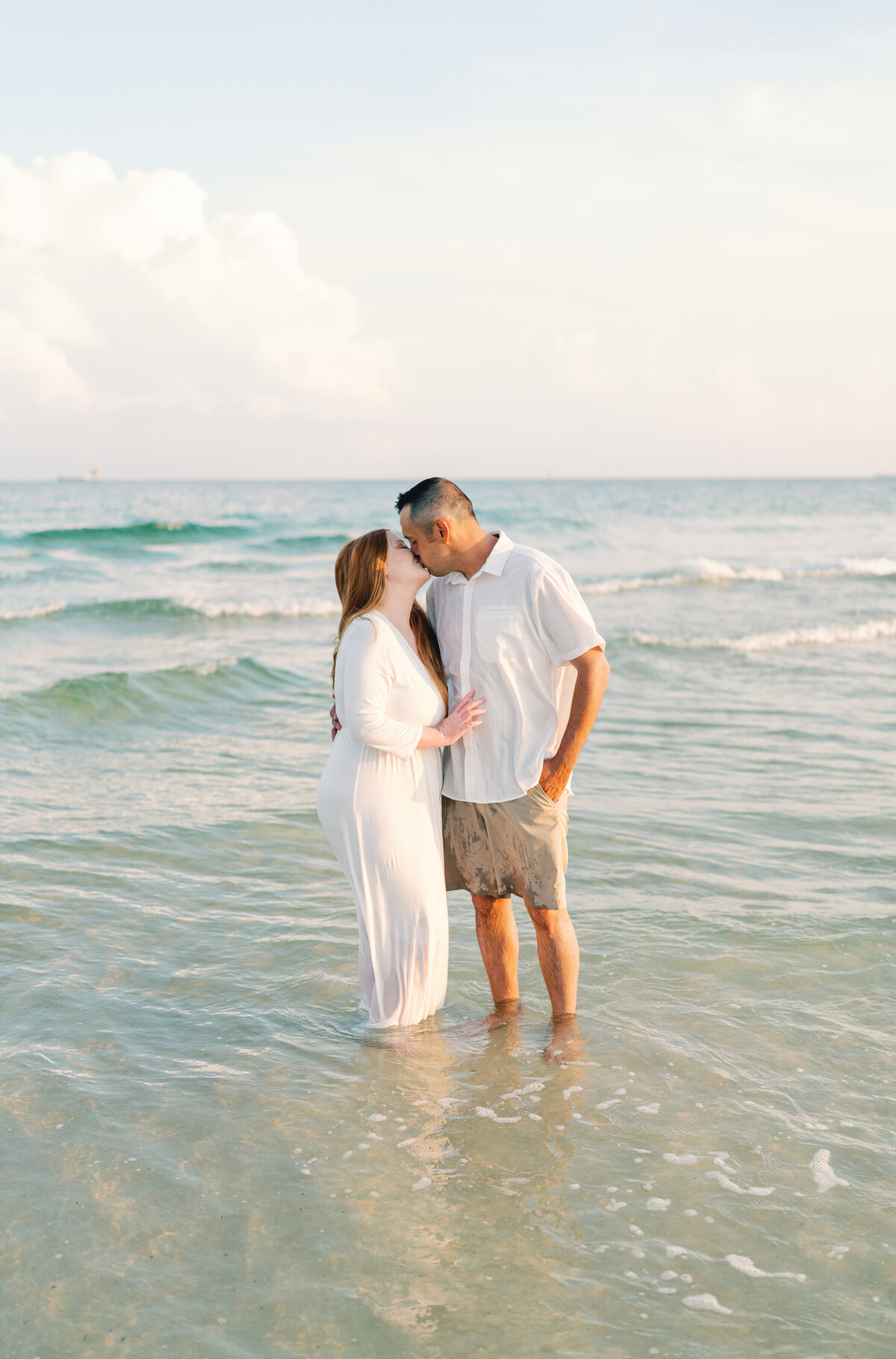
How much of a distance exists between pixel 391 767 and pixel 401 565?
30.0 inches

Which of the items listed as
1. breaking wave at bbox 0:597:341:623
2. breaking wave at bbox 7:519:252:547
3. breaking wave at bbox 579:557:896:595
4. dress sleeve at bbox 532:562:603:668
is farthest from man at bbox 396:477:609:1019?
breaking wave at bbox 7:519:252:547

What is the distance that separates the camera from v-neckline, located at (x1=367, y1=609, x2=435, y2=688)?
3910 mm

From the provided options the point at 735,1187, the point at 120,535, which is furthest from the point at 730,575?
the point at 735,1187

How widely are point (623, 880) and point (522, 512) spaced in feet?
161

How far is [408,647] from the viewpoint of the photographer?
399cm

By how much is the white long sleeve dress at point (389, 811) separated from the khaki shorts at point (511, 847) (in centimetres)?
9

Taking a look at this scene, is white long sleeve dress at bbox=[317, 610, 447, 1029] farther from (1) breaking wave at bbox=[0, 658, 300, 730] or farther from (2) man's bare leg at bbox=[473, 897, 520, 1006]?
(1) breaking wave at bbox=[0, 658, 300, 730]

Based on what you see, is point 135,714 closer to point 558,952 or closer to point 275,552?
point 558,952

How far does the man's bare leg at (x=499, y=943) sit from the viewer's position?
4329 millimetres

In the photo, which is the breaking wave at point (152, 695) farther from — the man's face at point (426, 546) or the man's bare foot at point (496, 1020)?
the man's face at point (426, 546)

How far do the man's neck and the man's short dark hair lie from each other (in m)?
0.11

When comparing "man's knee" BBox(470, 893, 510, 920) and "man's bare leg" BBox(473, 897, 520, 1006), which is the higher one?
"man's knee" BBox(470, 893, 510, 920)

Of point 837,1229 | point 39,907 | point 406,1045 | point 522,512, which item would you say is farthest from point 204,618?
point 522,512

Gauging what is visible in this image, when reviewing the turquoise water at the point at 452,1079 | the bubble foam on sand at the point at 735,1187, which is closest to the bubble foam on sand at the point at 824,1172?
the turquoise water at the point at 452,1079
